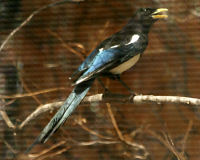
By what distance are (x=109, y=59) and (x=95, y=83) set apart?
260mm

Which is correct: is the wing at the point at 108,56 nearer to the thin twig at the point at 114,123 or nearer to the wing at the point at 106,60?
the wing at the point at 106,60

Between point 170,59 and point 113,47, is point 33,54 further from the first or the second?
point 170,59

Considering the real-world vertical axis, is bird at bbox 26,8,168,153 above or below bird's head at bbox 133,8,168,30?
below

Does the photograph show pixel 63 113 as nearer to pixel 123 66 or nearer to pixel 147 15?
pixel 123 66

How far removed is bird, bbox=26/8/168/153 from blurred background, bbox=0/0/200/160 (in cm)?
13

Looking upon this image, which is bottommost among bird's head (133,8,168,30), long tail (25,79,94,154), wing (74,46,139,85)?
long tail (25,79,94,154)

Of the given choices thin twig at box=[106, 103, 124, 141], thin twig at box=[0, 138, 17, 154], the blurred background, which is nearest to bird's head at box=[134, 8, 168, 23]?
the blurred background

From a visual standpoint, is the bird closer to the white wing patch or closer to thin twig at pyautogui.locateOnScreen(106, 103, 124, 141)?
the white wing patch

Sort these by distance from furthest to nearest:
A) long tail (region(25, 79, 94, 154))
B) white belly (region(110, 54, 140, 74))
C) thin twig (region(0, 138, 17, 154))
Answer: thin twig (region(0, 138, 17, 154)) → white belly (region(110, 54, 140, 74)) → long tail (region(25, 79, 94, 154))

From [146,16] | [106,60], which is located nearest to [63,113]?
[106,60]

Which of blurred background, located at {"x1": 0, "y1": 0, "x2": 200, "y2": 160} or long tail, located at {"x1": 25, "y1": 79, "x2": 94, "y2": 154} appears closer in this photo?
long tail, located at {"x1": 25, "y1": 79, "x2": 94, "y2": 154}

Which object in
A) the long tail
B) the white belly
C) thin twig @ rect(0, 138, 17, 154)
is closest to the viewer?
the long tail

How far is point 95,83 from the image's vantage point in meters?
1.39

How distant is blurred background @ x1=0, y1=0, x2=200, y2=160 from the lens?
4.61 ft
